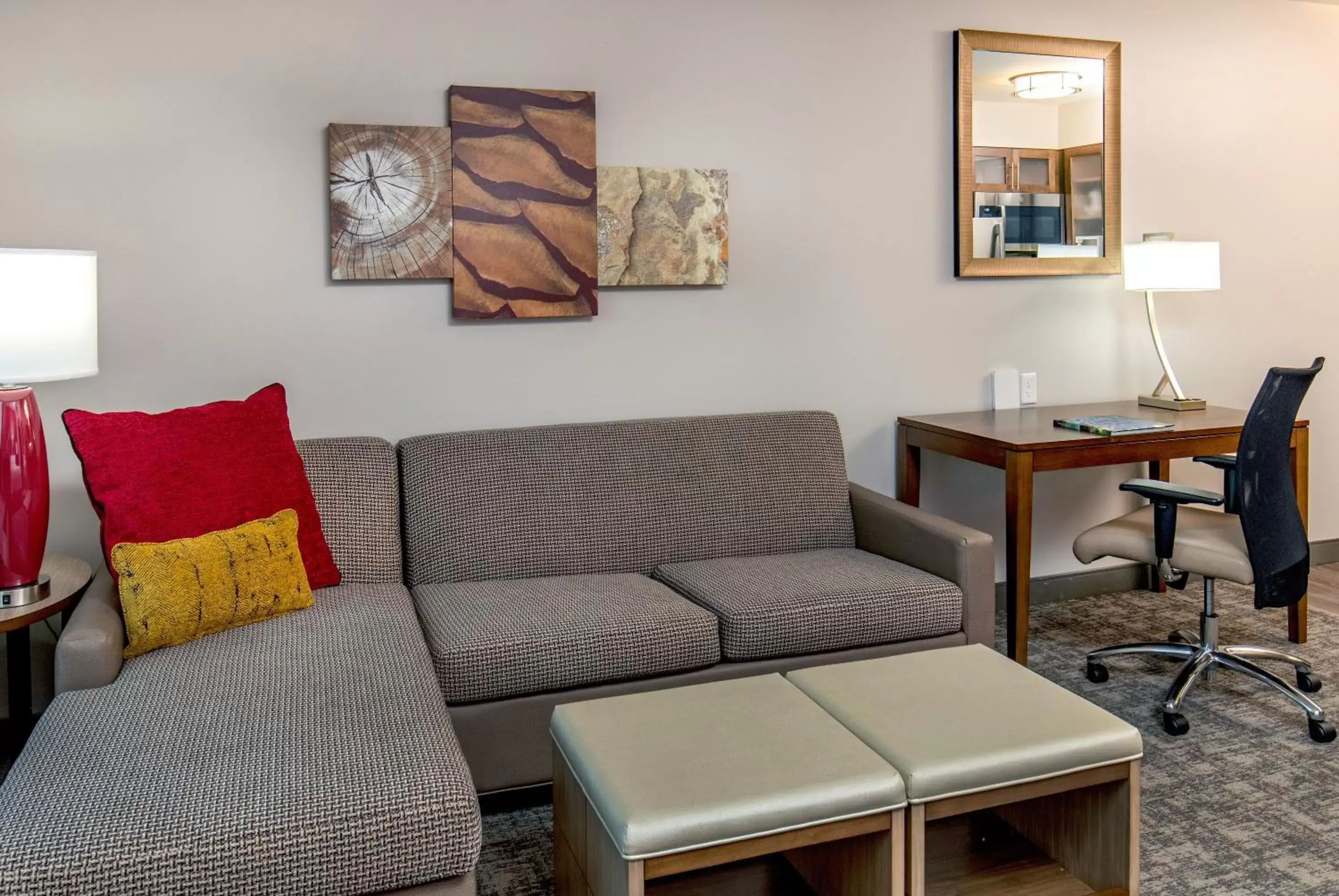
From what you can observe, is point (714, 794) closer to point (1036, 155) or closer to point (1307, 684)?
point (1307, 684)

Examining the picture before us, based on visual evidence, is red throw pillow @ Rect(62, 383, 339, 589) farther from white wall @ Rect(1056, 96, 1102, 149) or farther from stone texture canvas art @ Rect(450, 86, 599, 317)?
white wall @ Rect(1056, 96, 1102, 149)

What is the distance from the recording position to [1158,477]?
4082 mm

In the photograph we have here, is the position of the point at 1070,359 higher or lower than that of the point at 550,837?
higher

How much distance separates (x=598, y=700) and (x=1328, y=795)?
1.64 meters

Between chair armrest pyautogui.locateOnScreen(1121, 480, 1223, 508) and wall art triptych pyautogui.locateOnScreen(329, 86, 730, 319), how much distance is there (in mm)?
1365

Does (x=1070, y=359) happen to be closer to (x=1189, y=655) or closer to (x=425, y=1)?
(x=1189, y=655)

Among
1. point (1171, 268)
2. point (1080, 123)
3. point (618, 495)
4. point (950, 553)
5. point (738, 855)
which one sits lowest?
point (738, 855)

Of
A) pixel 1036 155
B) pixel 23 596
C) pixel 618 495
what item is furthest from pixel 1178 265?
pixel 23 596

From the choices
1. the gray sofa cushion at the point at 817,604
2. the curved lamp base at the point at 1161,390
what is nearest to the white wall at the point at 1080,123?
the curved lamp base at the point at 1161,390

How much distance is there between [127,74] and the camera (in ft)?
9.43

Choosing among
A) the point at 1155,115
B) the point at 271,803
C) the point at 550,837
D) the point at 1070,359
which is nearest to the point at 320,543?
the point at 550,837

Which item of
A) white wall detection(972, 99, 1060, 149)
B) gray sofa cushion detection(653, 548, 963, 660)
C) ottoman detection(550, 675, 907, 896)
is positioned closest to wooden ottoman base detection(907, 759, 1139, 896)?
ottoman detection(550, 675, 907, 896)

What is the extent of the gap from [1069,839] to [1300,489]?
2.08 meters

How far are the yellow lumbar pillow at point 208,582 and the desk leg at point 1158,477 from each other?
2.92 metres
